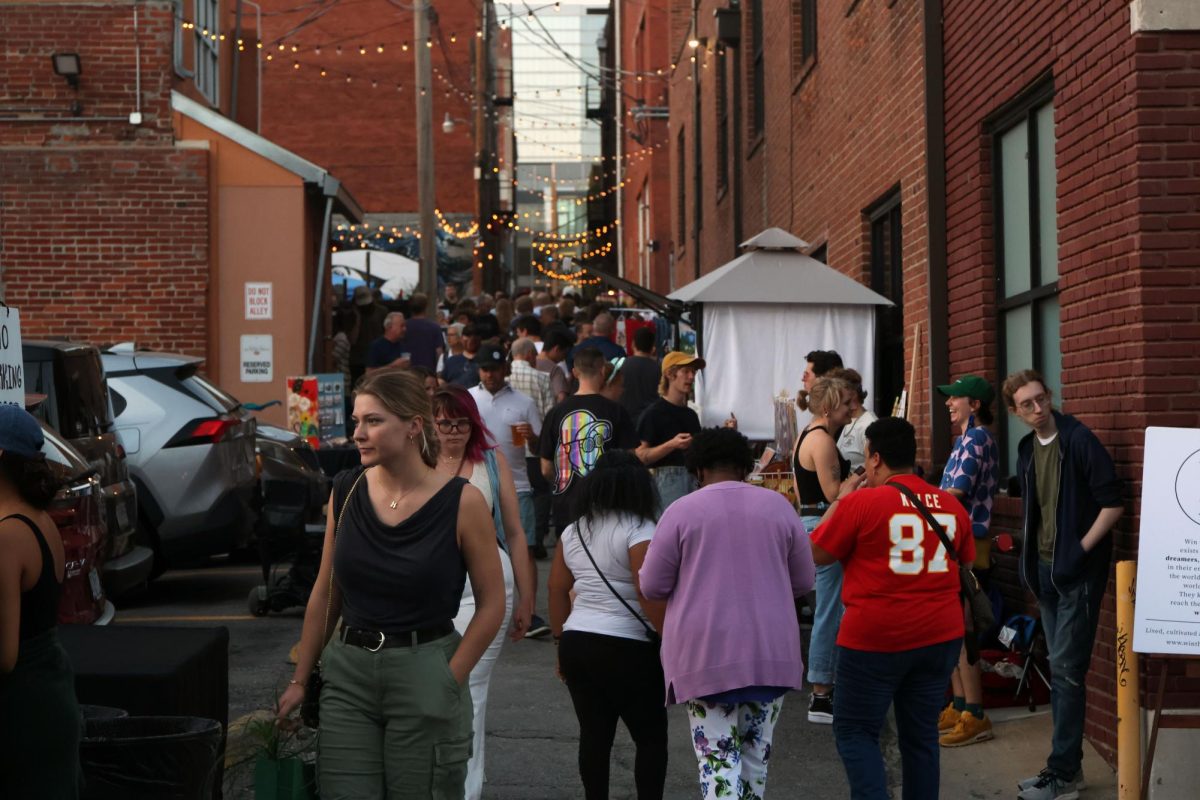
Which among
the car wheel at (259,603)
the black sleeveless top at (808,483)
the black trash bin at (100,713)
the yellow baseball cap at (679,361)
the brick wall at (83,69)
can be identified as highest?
the brick wall at (83,69)

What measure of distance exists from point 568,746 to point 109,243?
12.3 meters

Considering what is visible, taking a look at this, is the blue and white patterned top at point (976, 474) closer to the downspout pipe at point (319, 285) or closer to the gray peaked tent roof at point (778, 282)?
the gray peaked tent roof at point (778, 282)

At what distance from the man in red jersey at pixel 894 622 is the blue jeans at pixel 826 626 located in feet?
8.19

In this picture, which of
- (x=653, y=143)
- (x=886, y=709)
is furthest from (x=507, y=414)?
(x=653, y=143)

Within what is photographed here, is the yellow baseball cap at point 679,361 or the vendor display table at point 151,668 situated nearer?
the vendor display table at point 151,668

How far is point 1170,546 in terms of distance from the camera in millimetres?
6258

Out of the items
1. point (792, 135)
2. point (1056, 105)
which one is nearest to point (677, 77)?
point (792, 135)

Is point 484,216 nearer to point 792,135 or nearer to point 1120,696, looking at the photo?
point 792,135

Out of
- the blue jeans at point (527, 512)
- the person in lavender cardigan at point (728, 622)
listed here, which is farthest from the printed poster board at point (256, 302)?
the person in lavender cardigan at point (728, 622)

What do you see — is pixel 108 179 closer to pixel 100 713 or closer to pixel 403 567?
pixel 100 713

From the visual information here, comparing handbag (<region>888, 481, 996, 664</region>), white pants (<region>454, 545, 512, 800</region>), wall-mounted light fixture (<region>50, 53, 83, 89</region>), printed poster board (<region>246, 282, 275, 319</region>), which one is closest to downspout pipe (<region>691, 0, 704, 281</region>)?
printed poster board (<region>246, 282, 275, 319</region>)

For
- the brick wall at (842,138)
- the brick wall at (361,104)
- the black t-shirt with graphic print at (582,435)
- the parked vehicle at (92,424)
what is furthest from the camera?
the brick wall at (361,104)

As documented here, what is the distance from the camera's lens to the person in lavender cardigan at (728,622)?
5.77 metres

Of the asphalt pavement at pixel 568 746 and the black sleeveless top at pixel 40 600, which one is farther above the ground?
the black sleeveless top at pixel 40 600
